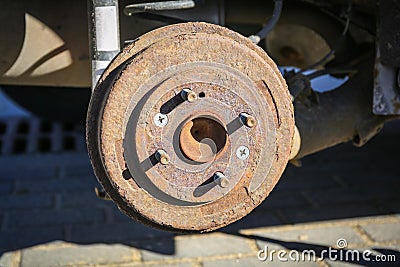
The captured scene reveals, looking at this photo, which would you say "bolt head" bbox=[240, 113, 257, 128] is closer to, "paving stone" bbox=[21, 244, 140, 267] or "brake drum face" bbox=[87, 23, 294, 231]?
"brake drum face" bbox=[87, 23, 294, 231]

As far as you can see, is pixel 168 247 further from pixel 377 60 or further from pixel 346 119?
pixel 377 60

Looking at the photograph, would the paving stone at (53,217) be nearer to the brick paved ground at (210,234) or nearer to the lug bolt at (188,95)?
the brick paved ground at (210,234)

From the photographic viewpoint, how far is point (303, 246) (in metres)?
2.31

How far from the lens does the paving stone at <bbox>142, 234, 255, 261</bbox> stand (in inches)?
88.9

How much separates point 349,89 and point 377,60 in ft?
0.65

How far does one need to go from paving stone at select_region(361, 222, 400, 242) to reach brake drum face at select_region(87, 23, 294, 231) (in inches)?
44.1

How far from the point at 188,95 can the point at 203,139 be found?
0.10 m

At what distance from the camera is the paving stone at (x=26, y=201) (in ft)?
9.09

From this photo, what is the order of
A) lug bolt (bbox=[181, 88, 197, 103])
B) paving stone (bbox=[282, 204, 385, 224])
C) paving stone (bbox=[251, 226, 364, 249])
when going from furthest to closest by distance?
paving stone (bbox=[282, 204, 385, 224]), paving stone (bbox=[251, 226, 364, 249]), lug bolt (bbox=[181, 88, 197, 103])

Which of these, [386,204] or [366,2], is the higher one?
[366,2]

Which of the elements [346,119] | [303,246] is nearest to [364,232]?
[303,246]

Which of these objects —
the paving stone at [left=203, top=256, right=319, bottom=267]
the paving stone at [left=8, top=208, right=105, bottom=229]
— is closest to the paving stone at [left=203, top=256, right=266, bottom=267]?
the paving stone at [left=203, top=256, right=319, bottom=267]

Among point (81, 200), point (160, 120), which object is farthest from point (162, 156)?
point (81, 200)

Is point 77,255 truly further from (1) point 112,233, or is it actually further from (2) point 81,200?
(2) point 81,200
